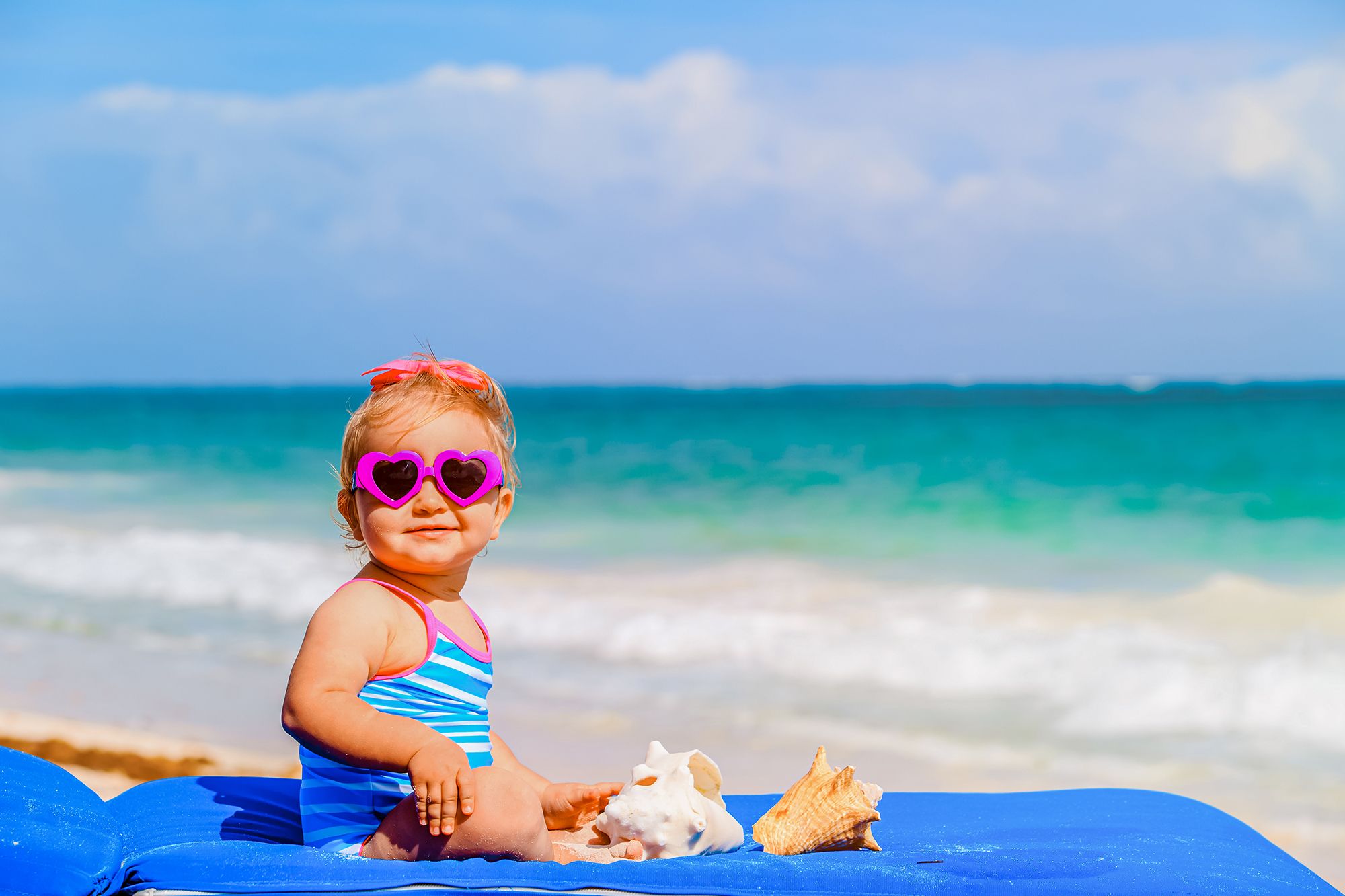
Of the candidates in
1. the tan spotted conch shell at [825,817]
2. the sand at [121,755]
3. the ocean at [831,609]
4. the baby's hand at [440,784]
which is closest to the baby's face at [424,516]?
the baby's hand at [440,784]

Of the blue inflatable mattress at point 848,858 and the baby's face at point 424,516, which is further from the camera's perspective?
the baby's face at point 424,516

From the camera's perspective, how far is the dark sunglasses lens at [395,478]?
2570mm

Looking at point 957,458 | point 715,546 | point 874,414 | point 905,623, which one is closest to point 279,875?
point 905,623

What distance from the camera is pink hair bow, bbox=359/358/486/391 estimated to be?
273cm

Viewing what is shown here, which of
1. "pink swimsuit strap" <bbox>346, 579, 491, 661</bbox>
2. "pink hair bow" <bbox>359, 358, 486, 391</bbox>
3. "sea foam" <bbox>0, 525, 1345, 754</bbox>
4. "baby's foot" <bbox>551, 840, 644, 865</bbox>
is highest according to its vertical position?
"sea foam" <bbox>0, 525, 1345, 754</bbox>

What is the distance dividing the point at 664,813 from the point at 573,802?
25 cm

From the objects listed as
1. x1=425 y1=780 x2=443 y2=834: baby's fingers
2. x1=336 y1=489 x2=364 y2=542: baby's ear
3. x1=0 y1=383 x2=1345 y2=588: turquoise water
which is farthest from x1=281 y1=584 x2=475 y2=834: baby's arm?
x1=0 y1=383 x2=1345 y2=588: turquoise water

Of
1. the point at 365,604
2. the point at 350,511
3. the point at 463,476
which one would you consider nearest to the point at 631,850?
the point at 365,604

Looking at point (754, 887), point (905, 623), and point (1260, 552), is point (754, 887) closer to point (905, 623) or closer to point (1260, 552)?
point (905, 623)

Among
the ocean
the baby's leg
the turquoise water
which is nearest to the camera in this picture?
the baby's leg

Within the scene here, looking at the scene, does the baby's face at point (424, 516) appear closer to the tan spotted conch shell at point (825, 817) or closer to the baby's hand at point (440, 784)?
the baby's hand at point (440, 784)

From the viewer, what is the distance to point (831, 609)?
8734 millimetres

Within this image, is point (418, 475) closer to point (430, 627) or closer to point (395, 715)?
point (430, 627)

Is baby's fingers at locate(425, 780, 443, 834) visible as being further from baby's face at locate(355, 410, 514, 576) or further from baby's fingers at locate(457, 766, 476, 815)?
baby's face at locate(355, 410, 514, 576)
